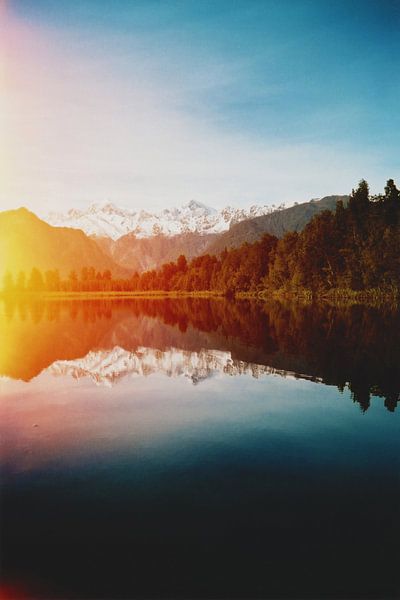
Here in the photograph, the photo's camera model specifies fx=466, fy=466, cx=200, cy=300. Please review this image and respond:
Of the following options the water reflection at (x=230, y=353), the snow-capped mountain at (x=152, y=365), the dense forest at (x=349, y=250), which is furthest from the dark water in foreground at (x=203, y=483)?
the dense forest at (x=349, y=250)

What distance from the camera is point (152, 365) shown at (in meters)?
38.6

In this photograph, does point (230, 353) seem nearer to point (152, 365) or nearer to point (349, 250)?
point (152, 365)

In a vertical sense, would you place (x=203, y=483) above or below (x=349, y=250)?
below

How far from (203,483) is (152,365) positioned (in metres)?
23.5

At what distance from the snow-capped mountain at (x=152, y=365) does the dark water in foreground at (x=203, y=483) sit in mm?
714

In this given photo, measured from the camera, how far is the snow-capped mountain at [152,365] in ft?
113

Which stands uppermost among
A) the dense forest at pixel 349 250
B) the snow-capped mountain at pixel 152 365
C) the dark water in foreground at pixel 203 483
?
the dense forest at pixel 349 250

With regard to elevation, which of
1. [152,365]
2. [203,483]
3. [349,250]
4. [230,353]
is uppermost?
[349,250]

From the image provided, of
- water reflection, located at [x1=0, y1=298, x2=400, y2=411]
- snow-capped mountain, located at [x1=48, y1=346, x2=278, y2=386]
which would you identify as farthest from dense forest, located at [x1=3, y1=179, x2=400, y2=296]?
snow-capped mountain, located at [x1=48, y1=346, x2=278, y2=386]

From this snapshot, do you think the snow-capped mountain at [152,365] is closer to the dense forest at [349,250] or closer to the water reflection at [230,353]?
the water reflection at [230,353]

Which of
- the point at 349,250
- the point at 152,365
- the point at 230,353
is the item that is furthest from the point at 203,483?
the point at 349,250

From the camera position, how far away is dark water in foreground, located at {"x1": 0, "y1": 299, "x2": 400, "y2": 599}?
11.0 metres

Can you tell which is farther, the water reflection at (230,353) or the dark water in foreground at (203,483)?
the water reflection at (230,353)

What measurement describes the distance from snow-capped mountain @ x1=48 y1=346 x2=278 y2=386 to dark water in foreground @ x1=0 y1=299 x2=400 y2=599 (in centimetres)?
71
